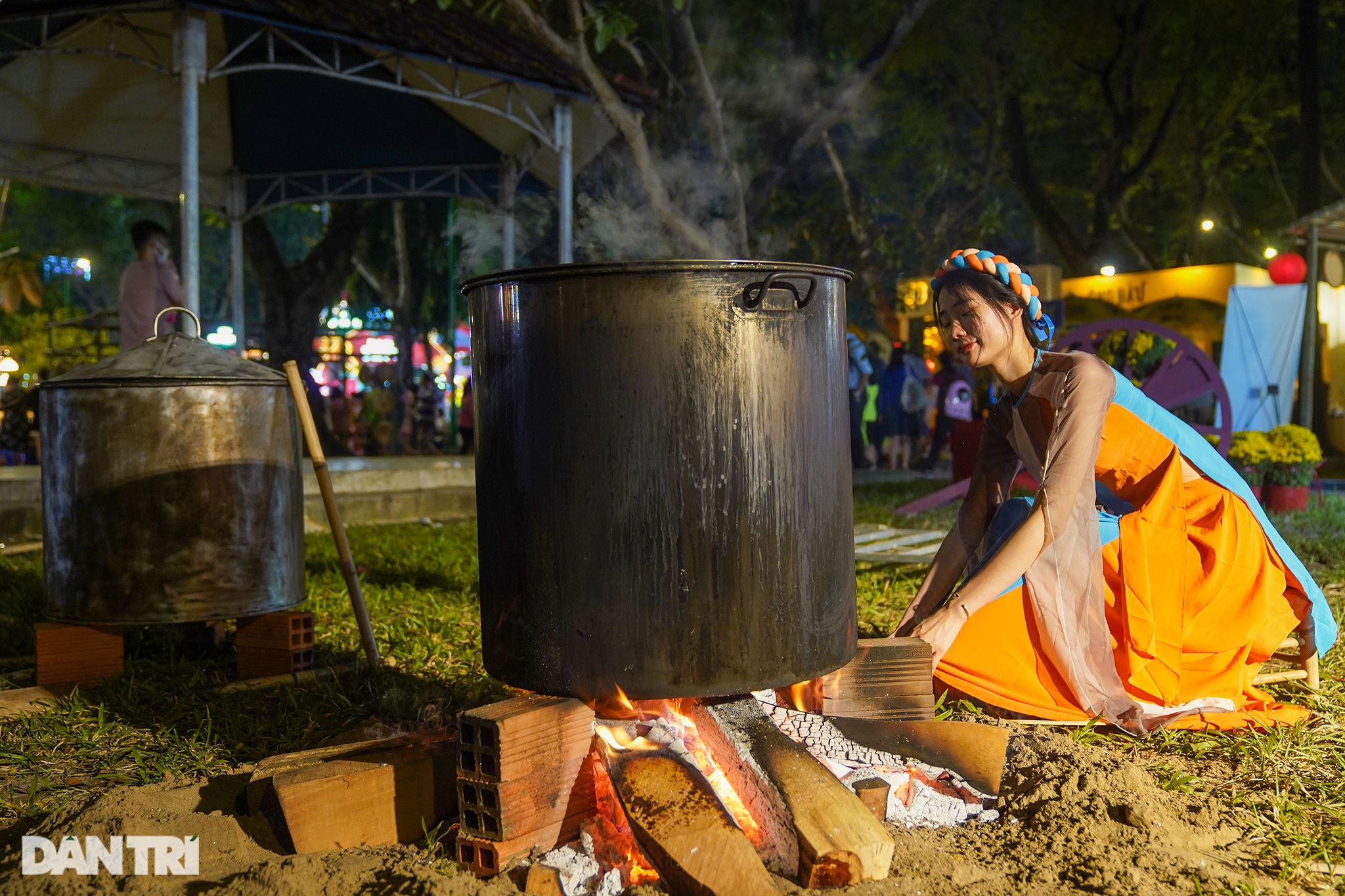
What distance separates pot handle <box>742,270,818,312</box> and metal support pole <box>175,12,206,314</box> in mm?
6179

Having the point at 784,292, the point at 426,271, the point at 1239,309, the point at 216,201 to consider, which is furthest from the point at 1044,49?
the point at 784,292

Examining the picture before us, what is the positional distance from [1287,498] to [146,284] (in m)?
8.87

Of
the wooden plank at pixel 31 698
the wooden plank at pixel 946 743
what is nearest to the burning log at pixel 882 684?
the wooden plank at pixel 946 743

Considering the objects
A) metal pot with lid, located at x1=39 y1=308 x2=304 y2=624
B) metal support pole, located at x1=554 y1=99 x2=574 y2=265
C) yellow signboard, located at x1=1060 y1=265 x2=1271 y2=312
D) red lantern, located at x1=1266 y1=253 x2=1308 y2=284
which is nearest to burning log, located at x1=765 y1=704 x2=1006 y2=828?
metal pot with lid, located at x1=39 y1=308 x2=304 y2=624

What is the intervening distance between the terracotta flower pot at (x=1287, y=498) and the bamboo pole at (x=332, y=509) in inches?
299

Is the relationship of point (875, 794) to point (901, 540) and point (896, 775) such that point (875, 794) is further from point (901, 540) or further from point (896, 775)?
point (901, 540)

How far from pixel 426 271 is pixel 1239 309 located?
48.0ft

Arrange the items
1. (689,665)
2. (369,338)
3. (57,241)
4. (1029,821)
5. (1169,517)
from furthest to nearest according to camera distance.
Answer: (57,241), (369,338), (1169,517), (1029,821), (689,665)

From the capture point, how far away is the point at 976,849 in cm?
225

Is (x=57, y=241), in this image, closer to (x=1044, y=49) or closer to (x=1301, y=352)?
(x=1044, y=49)

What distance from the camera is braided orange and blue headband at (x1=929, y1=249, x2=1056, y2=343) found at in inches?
117

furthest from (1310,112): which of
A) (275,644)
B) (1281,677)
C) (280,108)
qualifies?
(275,644)

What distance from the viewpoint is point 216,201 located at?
12.6 metres

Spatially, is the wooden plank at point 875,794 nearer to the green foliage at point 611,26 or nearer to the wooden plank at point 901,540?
the wooden plank at point 901,540
